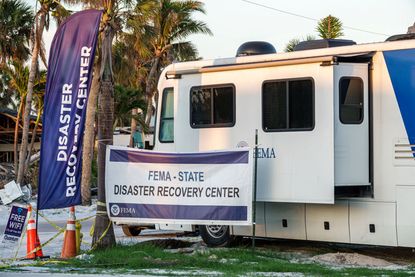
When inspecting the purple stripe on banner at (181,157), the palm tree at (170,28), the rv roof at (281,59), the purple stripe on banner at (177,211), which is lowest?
the purple stripe on banner at (177,211)

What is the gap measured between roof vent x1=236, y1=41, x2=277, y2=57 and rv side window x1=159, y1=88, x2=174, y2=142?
1.63 metres

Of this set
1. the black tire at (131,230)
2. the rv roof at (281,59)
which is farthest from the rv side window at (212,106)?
the black tire at (131,230)

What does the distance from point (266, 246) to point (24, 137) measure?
17.9m

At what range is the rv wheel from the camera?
50.5 ft

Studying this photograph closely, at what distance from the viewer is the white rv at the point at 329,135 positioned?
43.4ft

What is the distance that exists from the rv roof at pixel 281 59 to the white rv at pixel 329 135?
0.02 meters

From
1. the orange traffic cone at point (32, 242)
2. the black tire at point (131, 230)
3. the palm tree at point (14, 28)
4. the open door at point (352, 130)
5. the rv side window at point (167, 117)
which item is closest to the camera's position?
the open door at point (352, 130)

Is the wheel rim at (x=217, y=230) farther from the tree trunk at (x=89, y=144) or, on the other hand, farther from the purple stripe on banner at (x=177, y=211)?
the tree trunk at (x=89, y=144)

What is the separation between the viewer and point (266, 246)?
52.2 feet

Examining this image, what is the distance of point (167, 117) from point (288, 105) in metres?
3.15

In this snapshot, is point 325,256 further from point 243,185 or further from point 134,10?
point 134,10

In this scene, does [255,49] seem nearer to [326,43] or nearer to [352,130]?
[326,43]

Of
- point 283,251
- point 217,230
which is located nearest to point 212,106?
point 217,230

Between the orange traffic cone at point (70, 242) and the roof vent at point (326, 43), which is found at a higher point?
the roof vent at point (326, 43)
